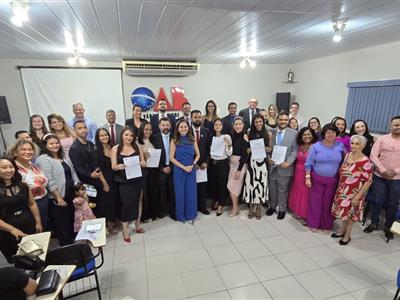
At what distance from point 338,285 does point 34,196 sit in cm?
323

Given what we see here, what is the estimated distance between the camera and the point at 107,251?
290 cm

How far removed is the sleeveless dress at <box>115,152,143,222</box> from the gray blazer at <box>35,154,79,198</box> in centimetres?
60

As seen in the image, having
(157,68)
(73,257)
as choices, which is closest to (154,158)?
(73,257)

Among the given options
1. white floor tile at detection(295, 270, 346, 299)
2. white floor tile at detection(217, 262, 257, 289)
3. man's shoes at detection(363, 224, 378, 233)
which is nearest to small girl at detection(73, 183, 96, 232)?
white floor tile at detection(217, 262, 257, 289)

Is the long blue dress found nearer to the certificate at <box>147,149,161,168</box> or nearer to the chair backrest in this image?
the certificate at <box>147,149,161,168</box>

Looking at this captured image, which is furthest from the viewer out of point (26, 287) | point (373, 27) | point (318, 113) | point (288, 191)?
point (318, 113)

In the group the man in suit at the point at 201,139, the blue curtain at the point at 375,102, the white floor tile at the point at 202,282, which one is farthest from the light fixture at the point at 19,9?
the blue curtain at the point at 375,102

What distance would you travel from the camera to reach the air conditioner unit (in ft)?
18.0

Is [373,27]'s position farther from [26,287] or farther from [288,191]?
[26,287]

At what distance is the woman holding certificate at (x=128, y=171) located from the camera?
9.34 ft

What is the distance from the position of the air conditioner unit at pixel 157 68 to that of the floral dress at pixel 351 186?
421 cm

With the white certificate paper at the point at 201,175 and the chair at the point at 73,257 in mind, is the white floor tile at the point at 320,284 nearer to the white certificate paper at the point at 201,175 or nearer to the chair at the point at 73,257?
the white certificate paper at the point at 201,175

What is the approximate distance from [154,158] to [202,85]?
379 centimetres

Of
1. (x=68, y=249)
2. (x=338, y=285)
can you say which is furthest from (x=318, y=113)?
(x=68, y=249)
